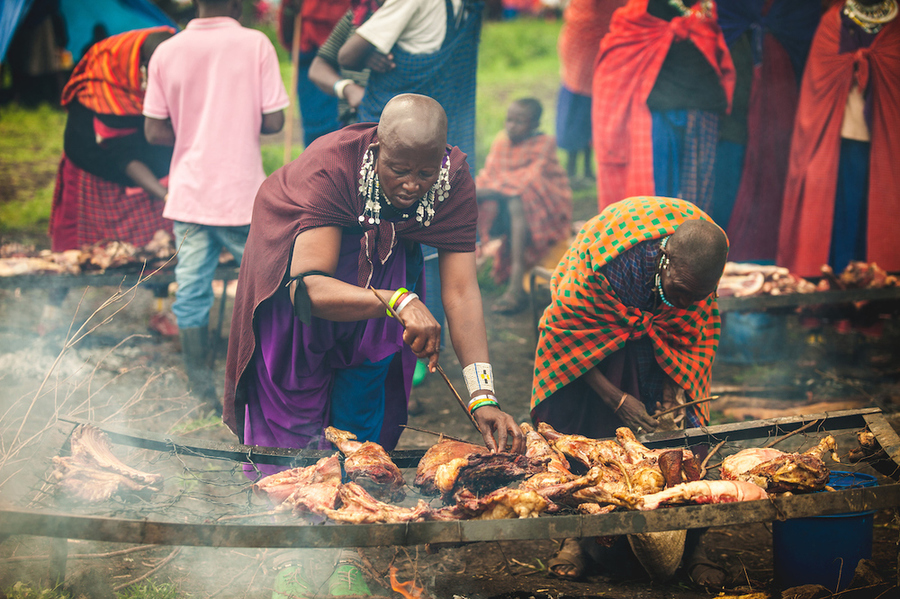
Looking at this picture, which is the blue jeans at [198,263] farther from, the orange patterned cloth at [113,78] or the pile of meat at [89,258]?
the orange patterned cloth at [113,78]

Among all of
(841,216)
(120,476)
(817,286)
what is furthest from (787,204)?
(120,476)

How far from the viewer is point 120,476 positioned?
2.46m

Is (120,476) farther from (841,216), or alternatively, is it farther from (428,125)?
(841,216)

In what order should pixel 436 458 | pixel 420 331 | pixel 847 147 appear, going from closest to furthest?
1. pixel 420 331
2. pixel 436 458
3. pixel 847 147

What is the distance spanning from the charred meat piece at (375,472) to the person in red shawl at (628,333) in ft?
3.07

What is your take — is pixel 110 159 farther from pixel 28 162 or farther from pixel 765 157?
pixel 28 162

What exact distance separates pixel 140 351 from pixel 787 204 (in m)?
5.49

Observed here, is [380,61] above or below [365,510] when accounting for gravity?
above

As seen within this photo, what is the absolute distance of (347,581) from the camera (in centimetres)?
262

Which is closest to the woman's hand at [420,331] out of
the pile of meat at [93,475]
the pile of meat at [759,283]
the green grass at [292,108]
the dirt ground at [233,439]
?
the dirt ground at [233,439]

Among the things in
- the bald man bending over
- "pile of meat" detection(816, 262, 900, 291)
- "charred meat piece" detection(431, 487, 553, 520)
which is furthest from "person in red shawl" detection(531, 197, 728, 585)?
"pile of meat" detection(816, 262, 900, 291)

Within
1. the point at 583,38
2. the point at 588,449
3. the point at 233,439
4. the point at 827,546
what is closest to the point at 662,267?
the point at 588,449

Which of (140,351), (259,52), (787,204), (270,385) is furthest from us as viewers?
(787,204)

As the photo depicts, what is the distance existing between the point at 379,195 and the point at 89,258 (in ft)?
10.6
